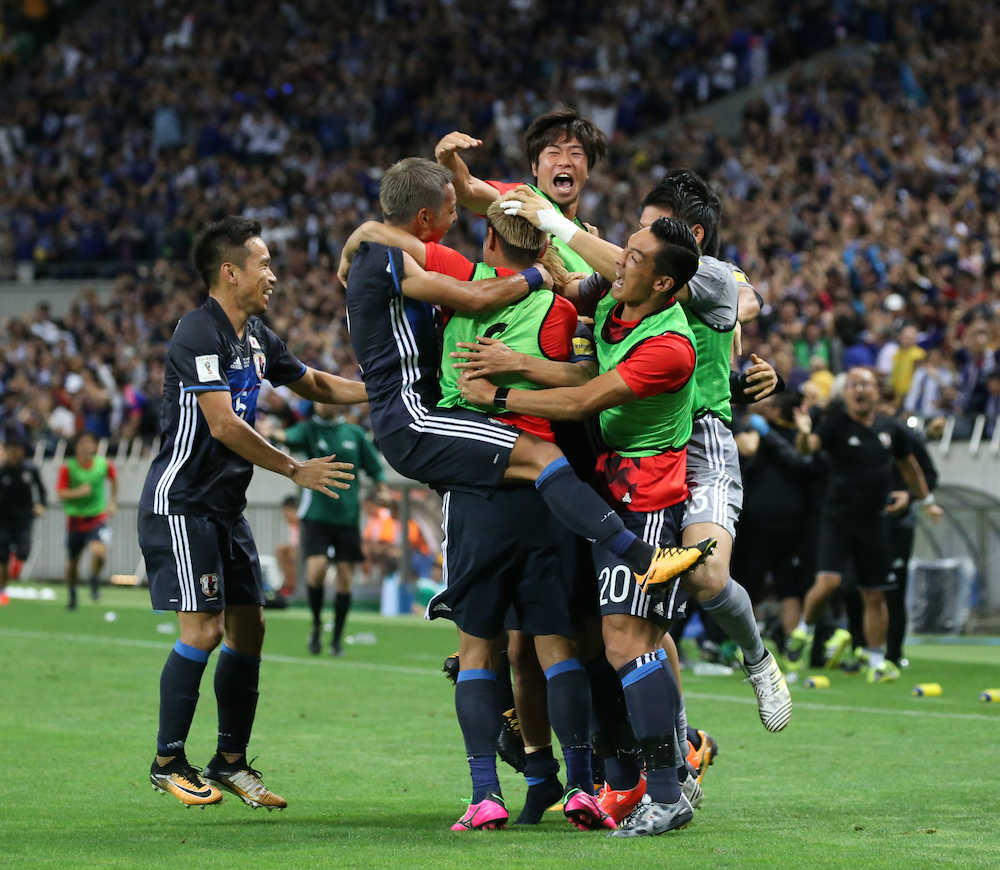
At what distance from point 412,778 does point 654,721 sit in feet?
7.74

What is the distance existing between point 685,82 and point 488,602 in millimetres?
24737

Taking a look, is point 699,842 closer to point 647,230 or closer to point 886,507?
point 647,230

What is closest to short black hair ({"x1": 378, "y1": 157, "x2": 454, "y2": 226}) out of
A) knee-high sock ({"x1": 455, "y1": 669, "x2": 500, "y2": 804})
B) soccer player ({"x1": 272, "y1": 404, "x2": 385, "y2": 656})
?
knee-high sock ({"x1": 455, "y1": 669, "x2": 500, "y2": 804})

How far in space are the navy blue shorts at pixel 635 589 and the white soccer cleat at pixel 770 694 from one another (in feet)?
2.43

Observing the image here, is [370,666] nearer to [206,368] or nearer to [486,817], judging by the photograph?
[206,368]

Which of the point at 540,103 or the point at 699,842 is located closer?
the point at 699,842

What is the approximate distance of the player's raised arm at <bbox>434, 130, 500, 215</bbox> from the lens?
24.4ft

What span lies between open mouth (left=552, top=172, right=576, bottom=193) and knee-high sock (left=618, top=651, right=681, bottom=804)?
2.17 meters

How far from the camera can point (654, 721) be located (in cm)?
643

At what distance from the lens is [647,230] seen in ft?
21.9

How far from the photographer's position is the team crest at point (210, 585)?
286 inches

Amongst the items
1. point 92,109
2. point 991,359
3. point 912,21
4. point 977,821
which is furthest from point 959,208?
point 92,109

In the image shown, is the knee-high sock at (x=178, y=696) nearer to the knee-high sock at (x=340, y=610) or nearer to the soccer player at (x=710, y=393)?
the soccer player at (x=710, y=393)

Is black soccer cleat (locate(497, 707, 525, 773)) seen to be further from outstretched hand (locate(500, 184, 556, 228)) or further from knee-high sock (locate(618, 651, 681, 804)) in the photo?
outstretched hand (locate(500, 184, 556, 228))
